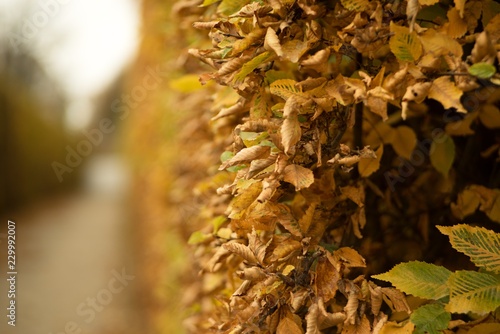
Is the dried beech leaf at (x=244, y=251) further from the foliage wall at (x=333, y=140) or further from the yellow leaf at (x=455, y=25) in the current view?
the yellow leaf at (x=455, y=25)

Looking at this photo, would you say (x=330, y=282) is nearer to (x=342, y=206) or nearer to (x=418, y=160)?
(x=342, y=206)

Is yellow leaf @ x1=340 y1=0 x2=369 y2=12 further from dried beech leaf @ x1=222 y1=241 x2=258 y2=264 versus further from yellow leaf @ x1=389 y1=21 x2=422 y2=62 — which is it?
dried beech leaf @ x1=222 y1=241 x2=258 y2=264

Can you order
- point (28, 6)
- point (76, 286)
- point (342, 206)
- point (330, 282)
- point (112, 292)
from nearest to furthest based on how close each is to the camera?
point (330, 282), point (342, 206), point (112, 292), point (76, 286), point (28, 6)

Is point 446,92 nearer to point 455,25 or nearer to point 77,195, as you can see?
point 455,25

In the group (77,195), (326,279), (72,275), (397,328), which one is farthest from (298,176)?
(77,195)

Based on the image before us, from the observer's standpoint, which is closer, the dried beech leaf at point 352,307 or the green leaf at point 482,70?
the green leaf at point 482,70

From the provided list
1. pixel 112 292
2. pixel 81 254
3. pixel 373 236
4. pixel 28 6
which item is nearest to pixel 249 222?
pixel 373 236

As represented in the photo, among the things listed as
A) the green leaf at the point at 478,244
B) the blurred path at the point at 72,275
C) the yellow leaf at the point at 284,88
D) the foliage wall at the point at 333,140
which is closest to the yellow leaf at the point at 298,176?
the foliage wall at the point at 333,140

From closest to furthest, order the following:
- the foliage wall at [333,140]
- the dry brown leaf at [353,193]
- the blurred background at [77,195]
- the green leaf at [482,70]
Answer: the green leaf at [482,70], the foliage wall at [333,140], the dry brown leaf at [353,193], the blurred background at [77,195]
